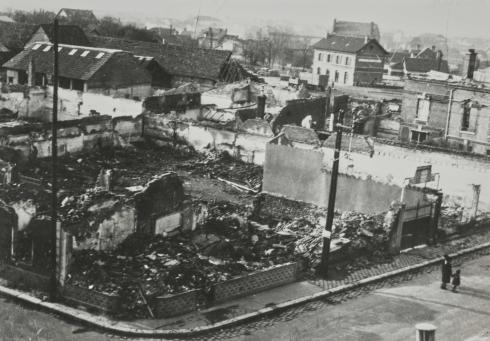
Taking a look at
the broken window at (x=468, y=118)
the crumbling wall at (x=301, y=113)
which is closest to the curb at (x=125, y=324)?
the crumbling wall at (x=301, y=113)

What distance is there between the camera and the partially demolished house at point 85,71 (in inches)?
1900

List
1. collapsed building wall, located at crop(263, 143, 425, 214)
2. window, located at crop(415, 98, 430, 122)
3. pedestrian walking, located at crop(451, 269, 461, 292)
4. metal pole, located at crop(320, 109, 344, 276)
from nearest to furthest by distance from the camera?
metal pole, located at crop(320, 109, 344, 276)
pedestrian walking, located at crop(451, 269, 461, 292)
collapsed building wall, located at crop(263, 143, 425, 214)
window, located at crop(415, 98, 430, 122)

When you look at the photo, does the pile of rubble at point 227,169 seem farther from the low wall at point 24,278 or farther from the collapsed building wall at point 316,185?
the low wall at point 24,278

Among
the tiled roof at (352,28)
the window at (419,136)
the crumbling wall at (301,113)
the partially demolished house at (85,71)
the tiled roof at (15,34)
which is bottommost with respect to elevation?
the window at (419,136)

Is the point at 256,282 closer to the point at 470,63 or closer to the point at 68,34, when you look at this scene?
the point at 470,63

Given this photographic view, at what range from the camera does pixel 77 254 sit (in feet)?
63.7

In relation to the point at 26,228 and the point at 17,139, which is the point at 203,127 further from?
the point at 26,228

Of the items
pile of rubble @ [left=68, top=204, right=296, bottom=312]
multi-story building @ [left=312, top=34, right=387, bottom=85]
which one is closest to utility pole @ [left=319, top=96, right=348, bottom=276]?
pile of rubble @ [left=68, top=204, right=296, bottom=312]

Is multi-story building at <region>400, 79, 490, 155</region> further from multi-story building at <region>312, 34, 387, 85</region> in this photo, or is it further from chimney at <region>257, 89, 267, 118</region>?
multi-story building at <region>312, 34, 387, 85</region>

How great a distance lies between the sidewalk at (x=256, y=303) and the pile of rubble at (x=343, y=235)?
0.92 meters

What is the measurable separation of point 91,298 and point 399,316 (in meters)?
8.56

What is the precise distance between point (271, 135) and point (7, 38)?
40.1m

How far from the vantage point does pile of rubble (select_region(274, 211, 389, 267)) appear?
72.8 feet

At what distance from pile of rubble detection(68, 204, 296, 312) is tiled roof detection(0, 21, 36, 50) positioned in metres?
47.9
